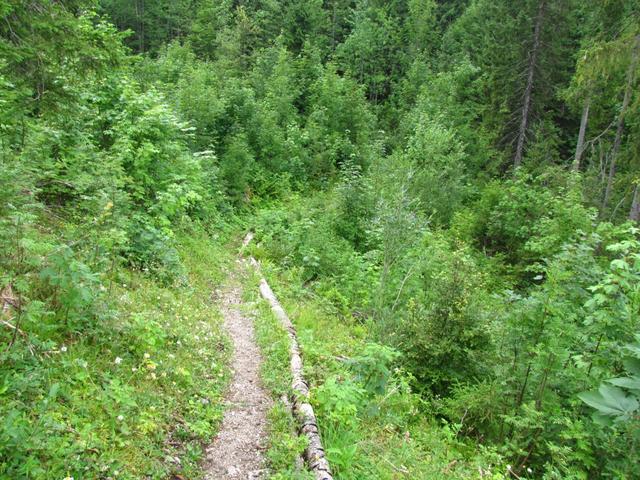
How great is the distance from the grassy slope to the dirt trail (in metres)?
0.17

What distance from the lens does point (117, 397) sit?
4148mm

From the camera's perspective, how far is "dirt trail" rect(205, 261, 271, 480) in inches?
168

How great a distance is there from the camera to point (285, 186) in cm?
1961

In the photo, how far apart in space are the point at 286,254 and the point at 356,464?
27.8ft

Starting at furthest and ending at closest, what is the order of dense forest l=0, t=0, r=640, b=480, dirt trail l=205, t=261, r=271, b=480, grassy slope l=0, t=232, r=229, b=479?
dirt trail l=205, t=261, r=271, b=480 → dense forest l=0, t=0, r=640, b=480 → grassy slope l=0, t=232, r=229, b=479

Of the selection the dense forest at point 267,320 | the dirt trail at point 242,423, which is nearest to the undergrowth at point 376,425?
the dense forest at point 267,320

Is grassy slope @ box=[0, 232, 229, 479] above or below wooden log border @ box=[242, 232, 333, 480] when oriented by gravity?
above

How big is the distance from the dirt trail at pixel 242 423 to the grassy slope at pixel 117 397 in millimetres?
170

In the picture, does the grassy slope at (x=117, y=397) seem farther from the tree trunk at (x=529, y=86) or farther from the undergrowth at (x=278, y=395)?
the tree trunk at (x=529, y=86)

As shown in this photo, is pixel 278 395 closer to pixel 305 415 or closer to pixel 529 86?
pixel 305 415

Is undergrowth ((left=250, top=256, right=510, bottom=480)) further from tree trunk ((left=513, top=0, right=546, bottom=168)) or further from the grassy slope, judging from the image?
tree trunk ((left=513, top=0, right=546, bottom=168))

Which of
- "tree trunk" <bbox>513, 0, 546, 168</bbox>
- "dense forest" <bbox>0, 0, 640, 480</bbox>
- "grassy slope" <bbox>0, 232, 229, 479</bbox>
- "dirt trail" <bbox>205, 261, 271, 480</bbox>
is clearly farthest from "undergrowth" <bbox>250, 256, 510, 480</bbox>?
"tree trunk" <bbox>513, 0, 546, 168</bbox>

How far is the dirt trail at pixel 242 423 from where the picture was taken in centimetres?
428

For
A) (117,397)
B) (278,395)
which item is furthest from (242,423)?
(117,397)
